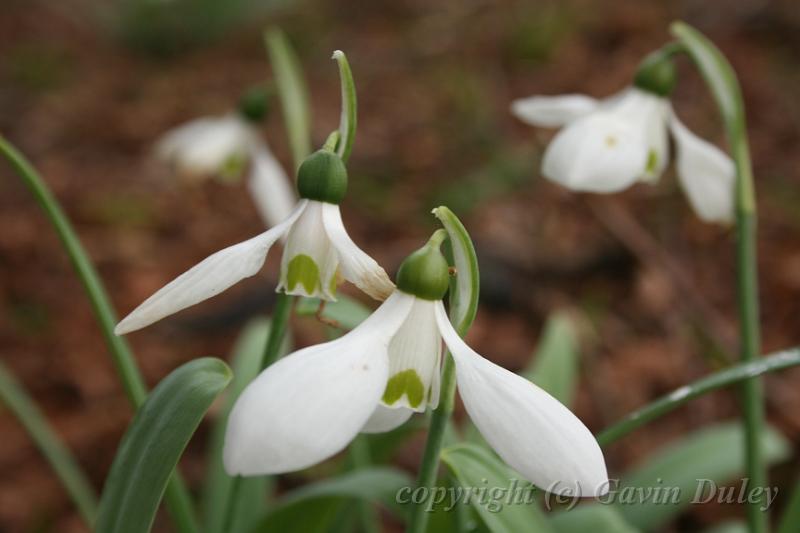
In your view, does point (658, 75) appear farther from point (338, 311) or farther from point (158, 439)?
point (158, 439)

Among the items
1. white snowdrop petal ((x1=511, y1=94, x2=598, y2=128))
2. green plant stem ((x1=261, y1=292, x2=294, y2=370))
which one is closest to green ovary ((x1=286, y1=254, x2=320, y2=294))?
green plant stem ((x1=261, y1=292, x2=294, y2=370))

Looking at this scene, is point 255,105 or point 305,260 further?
point 255,105

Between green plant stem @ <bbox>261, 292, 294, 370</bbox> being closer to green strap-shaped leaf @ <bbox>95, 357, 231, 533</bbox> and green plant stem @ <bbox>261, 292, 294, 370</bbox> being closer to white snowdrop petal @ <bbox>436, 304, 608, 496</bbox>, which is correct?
green strap-shaped leaf @ <bbox>95, 357, 231, 533</bbox>

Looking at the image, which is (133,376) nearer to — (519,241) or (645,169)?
(645,169)

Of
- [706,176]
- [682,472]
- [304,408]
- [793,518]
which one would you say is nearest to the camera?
[304,408]

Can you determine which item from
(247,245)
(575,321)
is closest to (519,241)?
(575,321)

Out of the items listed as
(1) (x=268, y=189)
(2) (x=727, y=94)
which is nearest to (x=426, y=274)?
(2) (x=727, y=94)

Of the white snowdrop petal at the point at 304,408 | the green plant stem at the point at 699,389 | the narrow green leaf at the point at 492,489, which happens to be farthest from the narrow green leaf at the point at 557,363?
the white snowdrop petal at the point at 304,408
